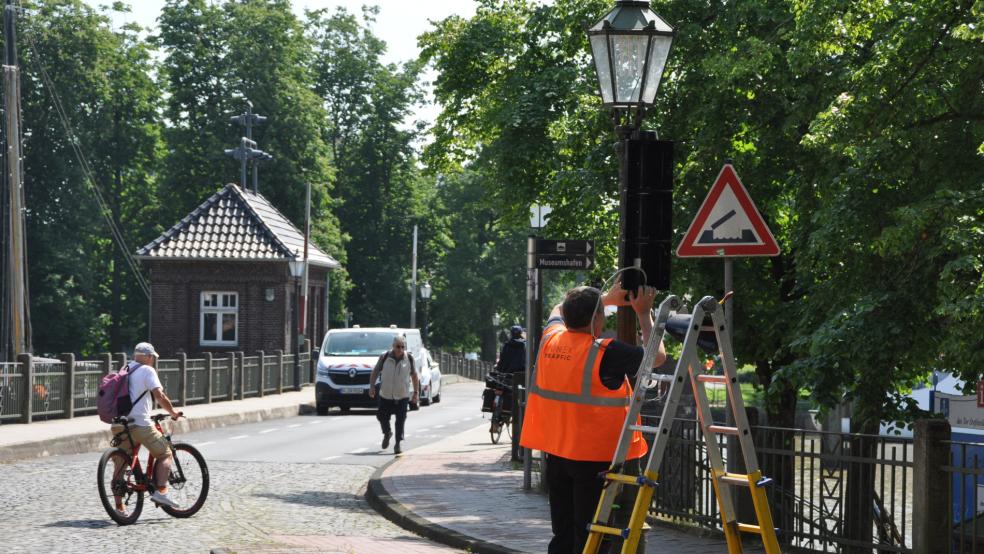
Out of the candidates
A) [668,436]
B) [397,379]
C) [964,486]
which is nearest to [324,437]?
[397,379]

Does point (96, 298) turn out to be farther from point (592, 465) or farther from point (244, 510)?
point (592, 465)

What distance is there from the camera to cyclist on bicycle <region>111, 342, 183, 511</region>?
40.0 ft

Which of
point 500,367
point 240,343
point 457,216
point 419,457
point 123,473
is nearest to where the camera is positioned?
point 123,473

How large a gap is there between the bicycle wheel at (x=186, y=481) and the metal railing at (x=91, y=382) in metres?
5.94

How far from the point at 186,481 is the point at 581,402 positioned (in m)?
6.74

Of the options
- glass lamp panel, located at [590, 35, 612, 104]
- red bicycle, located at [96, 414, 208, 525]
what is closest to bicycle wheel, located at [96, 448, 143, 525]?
red bicycle, located at [96, 414, 208, 525]

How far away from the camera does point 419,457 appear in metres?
19.4

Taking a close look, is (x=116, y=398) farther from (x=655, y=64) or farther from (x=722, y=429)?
(x=722, y=429)

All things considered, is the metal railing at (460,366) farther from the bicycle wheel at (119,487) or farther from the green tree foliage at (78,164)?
the bicycle wheel at (119,487)

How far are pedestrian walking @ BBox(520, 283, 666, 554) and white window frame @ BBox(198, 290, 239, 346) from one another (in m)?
39.7

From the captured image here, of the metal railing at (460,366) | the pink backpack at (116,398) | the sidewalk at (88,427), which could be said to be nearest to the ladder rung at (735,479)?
the pink backpack at (116,398)

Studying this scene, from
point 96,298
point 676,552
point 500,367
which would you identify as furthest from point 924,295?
point 96,298

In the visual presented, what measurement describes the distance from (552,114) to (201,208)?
93.5ft

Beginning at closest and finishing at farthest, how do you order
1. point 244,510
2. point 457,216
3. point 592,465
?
point 592,465, point 244,510, point 457,216
